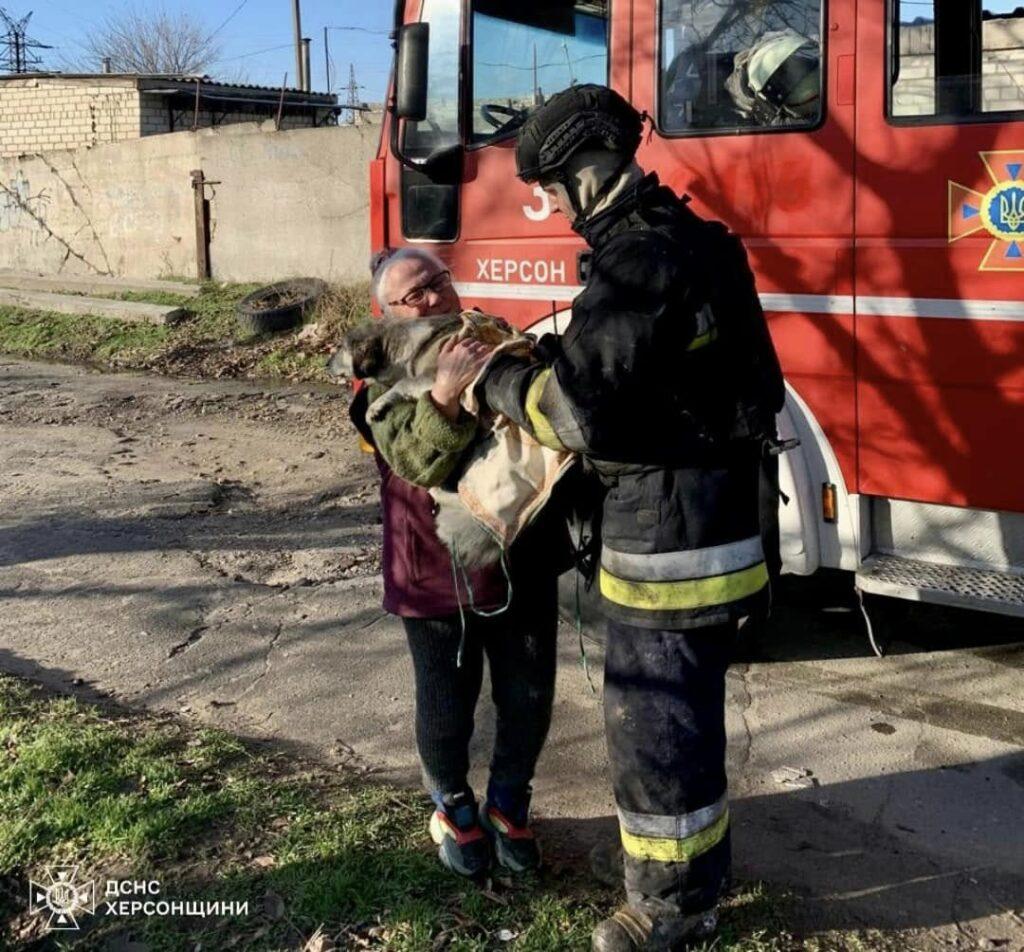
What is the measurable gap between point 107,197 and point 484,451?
15778 mm

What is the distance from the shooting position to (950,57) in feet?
11.9

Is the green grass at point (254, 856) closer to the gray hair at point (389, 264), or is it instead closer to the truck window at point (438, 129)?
the gray hair at point (389, 264)

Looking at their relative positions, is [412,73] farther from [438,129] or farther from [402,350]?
[402,350]

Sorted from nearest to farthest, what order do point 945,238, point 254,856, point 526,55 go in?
point 254,856 → point 945,238 → point 526,55

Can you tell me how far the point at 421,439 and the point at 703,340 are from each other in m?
0.64

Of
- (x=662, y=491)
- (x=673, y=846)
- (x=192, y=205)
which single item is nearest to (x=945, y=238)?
(x=662, y=491)

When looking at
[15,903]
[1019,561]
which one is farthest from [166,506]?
[1019,561]

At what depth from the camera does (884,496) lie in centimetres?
390

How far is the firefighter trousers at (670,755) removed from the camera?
242 centimetres

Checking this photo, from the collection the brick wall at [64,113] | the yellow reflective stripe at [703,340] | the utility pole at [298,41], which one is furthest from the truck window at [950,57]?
the utility pole at [298,41]

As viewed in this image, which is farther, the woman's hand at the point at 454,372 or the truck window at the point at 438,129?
the truck window at the point at 438,129

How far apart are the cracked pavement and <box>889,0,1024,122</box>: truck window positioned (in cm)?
208

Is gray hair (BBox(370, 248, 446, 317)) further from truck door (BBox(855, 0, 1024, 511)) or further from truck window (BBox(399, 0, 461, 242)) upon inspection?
truck window (BBox(399, 0, 461, 242))

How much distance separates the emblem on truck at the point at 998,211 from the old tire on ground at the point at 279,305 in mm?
9110
